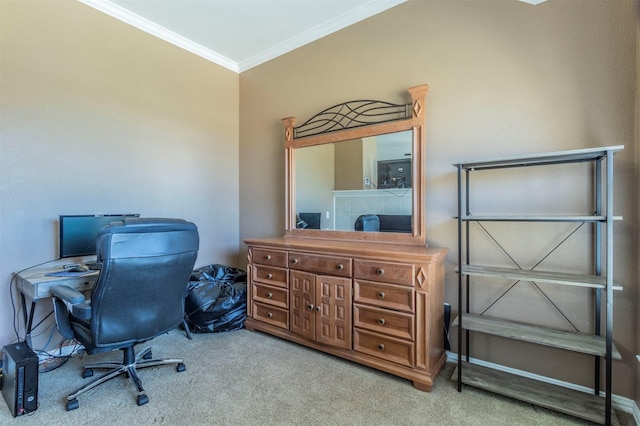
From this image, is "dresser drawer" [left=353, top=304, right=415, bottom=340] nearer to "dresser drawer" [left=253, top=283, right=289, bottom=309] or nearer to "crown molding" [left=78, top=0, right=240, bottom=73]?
"dresser drawer" [left=253, top=283, right=289, bottom=309]

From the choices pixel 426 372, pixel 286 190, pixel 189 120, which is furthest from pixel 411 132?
pixel 189 120

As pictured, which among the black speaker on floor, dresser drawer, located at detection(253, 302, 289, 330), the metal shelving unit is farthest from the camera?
dresser drawer, located at detection(253, 302, 289, 330)

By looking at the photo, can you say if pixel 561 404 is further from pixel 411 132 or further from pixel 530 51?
pixel 530 51

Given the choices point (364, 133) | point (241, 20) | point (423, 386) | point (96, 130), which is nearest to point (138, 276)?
point (96, 130)

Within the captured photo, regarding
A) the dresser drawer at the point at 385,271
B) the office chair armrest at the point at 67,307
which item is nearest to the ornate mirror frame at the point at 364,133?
the dresser drawer at the point at 385,271

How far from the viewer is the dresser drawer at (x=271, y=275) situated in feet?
8.60

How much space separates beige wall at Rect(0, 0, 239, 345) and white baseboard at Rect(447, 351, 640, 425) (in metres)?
2.89

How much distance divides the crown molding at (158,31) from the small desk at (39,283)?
2.30 metres

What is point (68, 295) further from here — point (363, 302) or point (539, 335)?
point (539, 335)

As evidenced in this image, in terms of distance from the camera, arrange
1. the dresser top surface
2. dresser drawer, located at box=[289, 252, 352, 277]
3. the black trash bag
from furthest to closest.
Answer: the black trash bag < dresser drawer, located at box=[289, 252, 352, 277] < the dresser top surface

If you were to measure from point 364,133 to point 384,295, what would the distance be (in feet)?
4.66

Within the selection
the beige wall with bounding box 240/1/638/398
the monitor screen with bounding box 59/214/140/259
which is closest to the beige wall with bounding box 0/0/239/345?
the monitor screen with bounding box 59/214/140/259

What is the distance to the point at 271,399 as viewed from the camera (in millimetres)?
1837

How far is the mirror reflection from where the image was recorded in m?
2.46
